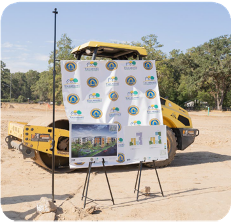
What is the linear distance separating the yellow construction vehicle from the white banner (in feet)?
3.37

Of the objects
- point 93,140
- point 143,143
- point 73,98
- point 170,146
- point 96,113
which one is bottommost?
point 170,146

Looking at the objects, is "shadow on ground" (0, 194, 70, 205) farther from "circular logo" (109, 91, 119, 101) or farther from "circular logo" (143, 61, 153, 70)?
"circular logo" (143, 61, 153, 70)

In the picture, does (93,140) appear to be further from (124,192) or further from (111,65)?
(111,65)

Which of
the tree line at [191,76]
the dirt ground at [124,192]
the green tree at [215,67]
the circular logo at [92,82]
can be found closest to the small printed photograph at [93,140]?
the dirt ground at [124,192]

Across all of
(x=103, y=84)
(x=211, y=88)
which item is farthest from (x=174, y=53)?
(x=103, y=84)

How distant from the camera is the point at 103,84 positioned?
6.71m

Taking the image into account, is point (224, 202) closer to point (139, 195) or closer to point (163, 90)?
point (139, 195)

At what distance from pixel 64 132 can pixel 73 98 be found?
3.72 feet

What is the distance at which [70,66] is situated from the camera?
6.49m

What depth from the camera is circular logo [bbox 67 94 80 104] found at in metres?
6.47

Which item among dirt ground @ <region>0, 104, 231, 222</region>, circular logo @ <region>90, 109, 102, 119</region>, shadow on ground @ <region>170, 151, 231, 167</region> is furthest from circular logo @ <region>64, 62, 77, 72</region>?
shadow on ground @ <region>170, 151, 231, 167</region>

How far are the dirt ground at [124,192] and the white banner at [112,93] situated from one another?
2.41ft

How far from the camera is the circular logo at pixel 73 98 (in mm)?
6475

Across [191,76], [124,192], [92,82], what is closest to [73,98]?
[92,82]
